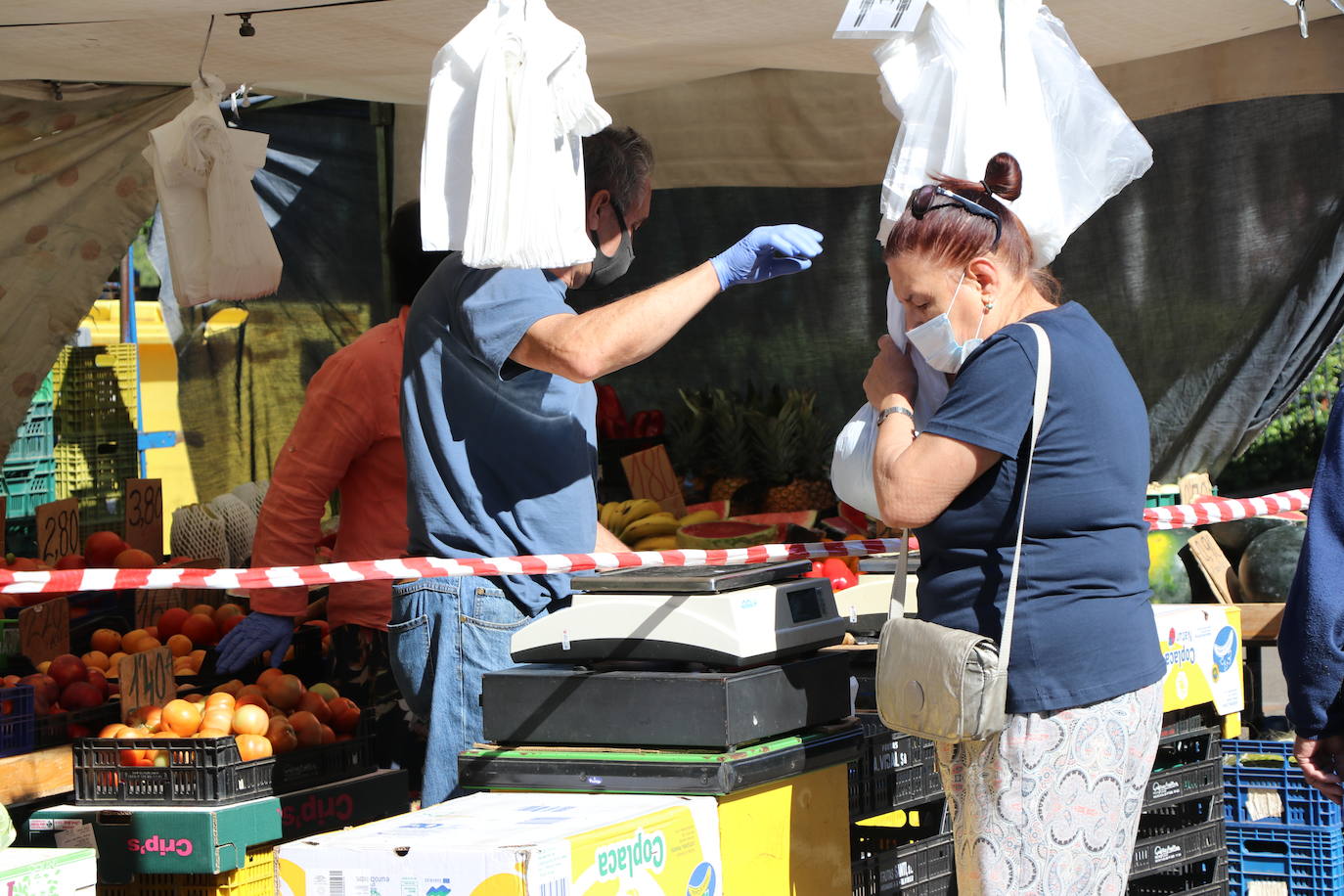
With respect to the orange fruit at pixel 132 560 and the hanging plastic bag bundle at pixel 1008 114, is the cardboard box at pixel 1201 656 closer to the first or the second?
the hanging plastic bag bundle at pixel 1008 114

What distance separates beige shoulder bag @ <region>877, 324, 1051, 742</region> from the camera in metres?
2.20

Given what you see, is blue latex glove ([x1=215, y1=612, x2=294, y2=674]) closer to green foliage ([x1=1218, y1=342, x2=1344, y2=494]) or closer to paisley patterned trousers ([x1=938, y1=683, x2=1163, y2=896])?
paisley patterned trousers ([x1=938, y1=683, x2=1163, y2=896])

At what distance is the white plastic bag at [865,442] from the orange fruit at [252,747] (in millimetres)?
1543

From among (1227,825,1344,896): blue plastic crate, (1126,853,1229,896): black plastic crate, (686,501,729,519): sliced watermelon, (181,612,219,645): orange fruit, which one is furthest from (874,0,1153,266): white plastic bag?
(686,501,729,519): sliced watermelon

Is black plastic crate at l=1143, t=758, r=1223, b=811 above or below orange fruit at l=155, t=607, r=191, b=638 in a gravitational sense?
below

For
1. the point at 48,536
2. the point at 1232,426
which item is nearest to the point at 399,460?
the point at 48,536

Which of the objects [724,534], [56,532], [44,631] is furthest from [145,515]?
[724,534]

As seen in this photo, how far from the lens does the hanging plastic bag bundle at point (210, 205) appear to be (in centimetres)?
534

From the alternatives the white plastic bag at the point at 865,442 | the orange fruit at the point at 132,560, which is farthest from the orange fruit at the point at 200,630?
the white plastic bag at the point at 865,442

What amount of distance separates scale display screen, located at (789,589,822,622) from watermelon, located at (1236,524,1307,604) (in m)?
3.01

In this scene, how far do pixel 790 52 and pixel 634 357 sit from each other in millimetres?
3196

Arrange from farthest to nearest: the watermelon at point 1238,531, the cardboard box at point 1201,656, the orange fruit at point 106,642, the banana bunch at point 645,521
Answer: the banana bunch at point 645,521
the watermelon at point 1238,531
the orange fruit at point 106,642
the cardboard box at point 1201,656

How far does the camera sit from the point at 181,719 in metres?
3.49

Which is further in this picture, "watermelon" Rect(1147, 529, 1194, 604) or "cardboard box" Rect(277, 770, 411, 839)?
"watermelon" Rect(1147, 529, 1194, 604)
